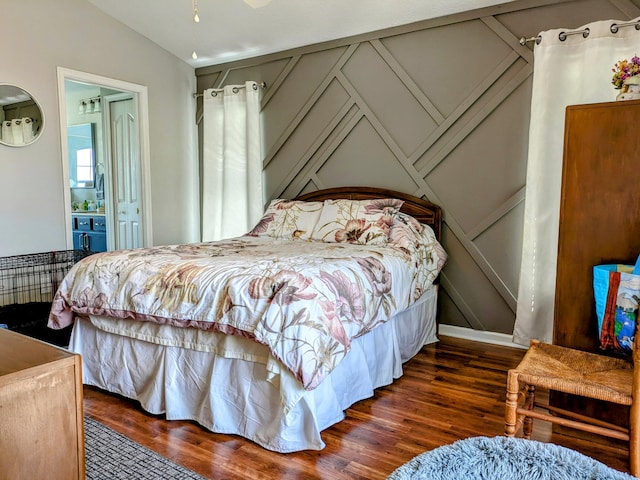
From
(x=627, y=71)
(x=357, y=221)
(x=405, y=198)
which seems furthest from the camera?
(x=405, y=198)

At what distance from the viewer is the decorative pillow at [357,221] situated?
3.26 metres

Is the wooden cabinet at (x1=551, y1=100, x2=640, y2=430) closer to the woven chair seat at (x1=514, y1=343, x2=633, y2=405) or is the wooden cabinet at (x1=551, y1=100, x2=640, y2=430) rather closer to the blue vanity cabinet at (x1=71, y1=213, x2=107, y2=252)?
the woven chair seat at (x1=514, y1=343, x2=633, y2=405)

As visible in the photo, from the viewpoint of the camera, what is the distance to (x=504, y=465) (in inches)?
52.8

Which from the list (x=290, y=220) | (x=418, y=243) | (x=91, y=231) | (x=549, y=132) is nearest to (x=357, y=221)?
(x=418, y=243)

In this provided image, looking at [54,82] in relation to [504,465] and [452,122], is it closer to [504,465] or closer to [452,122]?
[452,122]

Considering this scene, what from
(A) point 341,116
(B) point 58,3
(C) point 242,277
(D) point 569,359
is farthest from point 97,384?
(B) point 58,3

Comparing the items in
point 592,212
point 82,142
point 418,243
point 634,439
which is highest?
point 82,142

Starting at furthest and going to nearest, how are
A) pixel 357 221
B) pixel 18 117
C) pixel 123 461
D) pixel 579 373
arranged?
pixel 18 117 → pixel 357 221 → pixel 123 461 → pixel 579 373

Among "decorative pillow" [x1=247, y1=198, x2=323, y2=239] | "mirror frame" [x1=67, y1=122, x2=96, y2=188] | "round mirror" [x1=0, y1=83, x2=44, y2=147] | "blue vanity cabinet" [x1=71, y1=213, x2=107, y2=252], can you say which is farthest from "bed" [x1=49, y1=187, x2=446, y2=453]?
"mirror frame" [x1=67, y1=122, x2=96, y2=188]

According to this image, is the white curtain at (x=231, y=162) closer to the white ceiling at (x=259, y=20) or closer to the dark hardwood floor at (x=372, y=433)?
the white ceiling at (x=259, y=20)

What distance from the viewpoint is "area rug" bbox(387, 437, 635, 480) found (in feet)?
4.23

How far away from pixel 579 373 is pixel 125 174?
4.43 meters

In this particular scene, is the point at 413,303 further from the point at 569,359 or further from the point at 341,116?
the point at 341,116

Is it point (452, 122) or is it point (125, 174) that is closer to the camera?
point (452, 122)
